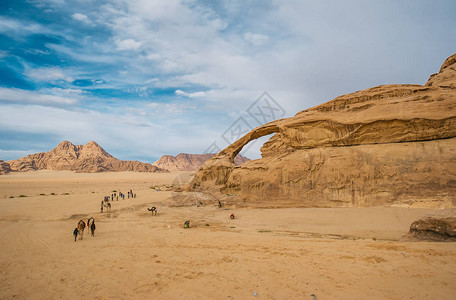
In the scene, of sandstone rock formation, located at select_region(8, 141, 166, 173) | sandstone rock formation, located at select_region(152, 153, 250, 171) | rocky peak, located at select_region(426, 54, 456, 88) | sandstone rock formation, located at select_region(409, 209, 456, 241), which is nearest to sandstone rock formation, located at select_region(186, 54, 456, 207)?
rocky peak, located at select_region(426, 54, 456, 88)

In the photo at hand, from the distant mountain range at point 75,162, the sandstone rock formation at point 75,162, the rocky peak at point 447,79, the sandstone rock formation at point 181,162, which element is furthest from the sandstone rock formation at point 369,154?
the sandstone rock formation at point 181,162

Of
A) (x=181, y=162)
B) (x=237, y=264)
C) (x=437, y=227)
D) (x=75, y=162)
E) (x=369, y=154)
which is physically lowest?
(x=237, y=264)

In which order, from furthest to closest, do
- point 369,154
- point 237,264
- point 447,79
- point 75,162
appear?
point 75,162 < point 447,79 < point 369,154 < point 237,264

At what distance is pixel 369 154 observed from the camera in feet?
47.5

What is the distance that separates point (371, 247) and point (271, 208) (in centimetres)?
970

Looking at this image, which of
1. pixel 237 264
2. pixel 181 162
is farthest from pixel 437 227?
pixel 181 162

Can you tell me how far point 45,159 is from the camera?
107312mm

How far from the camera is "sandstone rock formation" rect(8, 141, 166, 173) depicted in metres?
98.2

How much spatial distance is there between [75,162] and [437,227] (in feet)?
408

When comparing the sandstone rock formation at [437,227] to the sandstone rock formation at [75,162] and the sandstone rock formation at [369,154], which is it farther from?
the sandstone rock formation at [75,162]

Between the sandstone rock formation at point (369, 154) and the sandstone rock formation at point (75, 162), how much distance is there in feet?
320

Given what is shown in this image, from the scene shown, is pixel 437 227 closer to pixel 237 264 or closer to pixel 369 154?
pixel 237 264

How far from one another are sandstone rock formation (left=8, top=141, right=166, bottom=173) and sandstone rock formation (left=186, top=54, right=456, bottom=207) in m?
97.7

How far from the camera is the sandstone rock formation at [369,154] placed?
41.9ft
